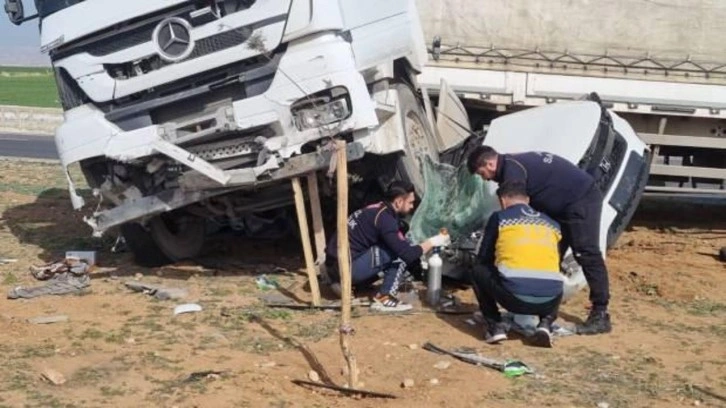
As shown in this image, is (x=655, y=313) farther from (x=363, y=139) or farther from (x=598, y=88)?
(x=598, y=88)

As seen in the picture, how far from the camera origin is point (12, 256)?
31.1 feet

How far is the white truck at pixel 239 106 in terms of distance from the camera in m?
7.28

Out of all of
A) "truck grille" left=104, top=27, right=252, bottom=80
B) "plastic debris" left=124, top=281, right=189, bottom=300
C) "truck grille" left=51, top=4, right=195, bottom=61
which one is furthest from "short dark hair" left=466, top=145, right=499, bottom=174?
"plastic debris" left=124, top=281, right=189, bottom=300

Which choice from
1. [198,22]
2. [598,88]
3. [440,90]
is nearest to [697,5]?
[598,88]

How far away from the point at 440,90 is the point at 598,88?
175 cm

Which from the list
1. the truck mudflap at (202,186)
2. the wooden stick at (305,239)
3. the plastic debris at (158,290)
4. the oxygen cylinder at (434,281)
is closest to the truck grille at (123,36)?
the truck mudflap at (202,186)

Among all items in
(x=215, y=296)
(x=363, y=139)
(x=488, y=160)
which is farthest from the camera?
(x=215, y=296)

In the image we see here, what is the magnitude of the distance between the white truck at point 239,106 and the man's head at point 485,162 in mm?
870

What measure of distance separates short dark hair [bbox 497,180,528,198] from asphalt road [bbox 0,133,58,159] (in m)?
15.6

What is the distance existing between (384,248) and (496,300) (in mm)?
1226

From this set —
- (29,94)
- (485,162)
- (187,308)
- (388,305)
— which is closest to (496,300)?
(485,162)

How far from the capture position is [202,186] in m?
7.47

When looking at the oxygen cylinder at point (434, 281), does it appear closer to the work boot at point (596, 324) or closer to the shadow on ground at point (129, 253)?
the work boot at point (596, 324)

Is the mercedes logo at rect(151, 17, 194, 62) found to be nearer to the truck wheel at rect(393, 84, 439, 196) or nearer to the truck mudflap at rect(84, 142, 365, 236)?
the truck mudflap at rect(84, 142, 365, 236)
